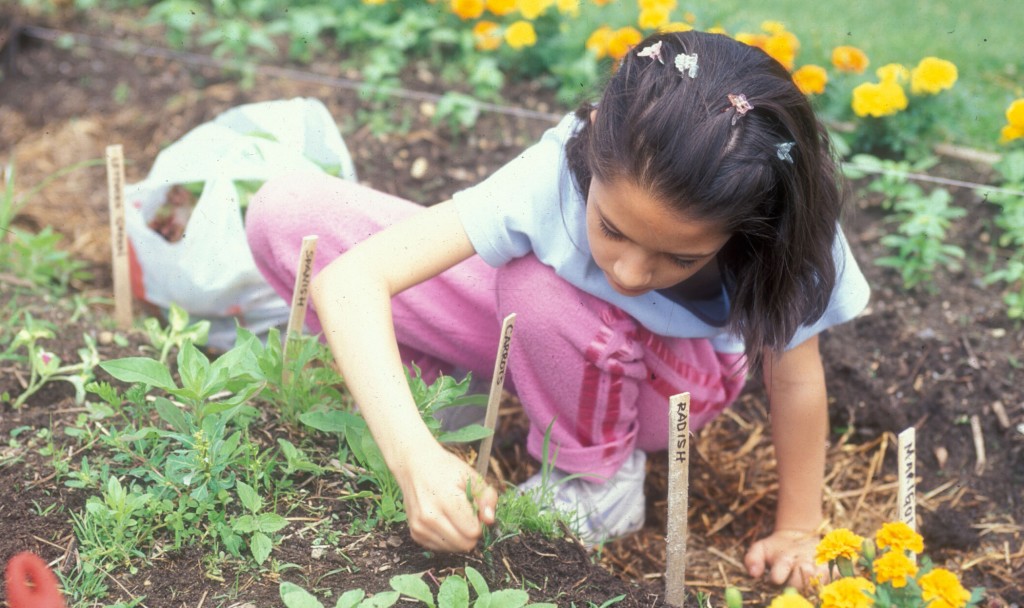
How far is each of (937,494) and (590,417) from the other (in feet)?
2.66

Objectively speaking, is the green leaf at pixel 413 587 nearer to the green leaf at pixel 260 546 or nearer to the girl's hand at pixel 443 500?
the girl's hand at pixel 443 500

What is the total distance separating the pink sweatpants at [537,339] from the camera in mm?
1817

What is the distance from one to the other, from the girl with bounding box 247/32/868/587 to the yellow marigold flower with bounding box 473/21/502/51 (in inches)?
45.3

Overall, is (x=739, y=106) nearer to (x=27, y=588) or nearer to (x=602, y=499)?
(x=602, y=499)

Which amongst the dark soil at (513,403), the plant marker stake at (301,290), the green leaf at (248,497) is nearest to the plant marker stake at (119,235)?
the dark soil at (513,403)

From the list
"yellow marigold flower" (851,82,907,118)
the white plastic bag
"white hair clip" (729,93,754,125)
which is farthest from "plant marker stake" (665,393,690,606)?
"yellow marigold flower" (851,82,907,118)

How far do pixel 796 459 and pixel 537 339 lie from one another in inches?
20.9

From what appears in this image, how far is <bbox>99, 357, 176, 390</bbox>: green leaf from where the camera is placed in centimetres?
155

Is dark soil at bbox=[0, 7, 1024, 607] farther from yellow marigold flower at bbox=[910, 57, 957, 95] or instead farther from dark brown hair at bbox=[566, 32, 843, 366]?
dark brown hair at bbox=[566, 32, 843, 366]

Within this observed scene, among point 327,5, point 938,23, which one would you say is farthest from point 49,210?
point 938,23

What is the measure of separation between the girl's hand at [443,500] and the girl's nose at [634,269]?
14.2 inches

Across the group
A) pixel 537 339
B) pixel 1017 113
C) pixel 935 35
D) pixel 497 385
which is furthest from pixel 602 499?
pixel 935 35

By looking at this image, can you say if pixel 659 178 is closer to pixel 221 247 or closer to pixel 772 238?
pixel 772 238

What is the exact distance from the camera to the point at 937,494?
7.05 ft
